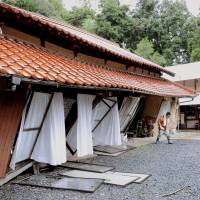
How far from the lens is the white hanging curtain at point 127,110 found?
523 inches

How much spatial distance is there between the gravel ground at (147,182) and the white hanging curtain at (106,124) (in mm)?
723

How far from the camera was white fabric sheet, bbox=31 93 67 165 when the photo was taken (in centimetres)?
759

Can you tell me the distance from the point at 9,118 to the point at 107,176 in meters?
2.57

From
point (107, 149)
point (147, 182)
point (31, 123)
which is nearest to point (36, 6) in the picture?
→ point (107, 149)

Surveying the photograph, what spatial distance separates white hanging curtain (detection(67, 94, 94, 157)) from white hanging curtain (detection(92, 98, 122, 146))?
5.34 ft

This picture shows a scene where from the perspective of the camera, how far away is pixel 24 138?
748cm

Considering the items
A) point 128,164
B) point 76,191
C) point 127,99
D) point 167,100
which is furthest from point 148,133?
point 76,191

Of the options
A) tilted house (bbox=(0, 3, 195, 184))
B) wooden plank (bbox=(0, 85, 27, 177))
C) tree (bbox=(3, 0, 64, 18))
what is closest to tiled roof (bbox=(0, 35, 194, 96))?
tilted house (bbox=(0, 3, 195, 184))

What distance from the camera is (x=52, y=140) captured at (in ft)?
24.9

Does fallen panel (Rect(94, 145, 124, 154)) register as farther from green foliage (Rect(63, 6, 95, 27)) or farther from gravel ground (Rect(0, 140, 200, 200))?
green foliage (Rect(63, 6, 95, 27))

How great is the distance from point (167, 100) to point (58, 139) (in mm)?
10458

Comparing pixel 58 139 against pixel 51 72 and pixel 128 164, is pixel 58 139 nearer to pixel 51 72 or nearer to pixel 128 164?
pixel 51 72

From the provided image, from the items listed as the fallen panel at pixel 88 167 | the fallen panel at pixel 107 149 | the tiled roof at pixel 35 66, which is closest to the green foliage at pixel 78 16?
the fallen panel at pixel 107 149

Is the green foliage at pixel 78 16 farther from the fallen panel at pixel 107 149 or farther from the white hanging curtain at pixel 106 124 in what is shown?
the fallen panel at pixel 107 149
